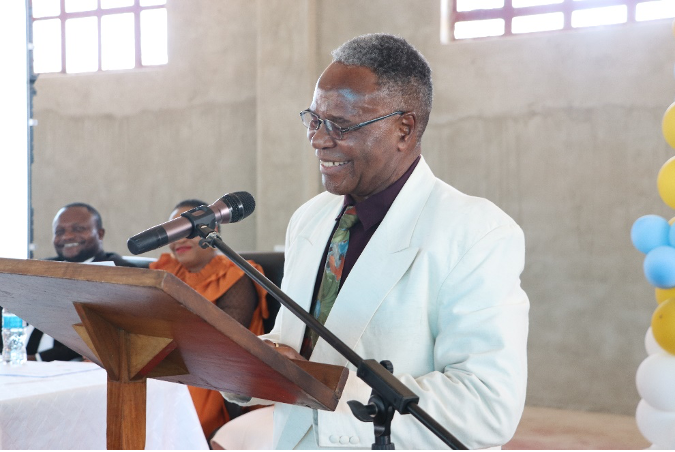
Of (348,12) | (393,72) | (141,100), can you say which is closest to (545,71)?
(348,12)

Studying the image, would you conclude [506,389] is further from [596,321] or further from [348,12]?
[348,12]

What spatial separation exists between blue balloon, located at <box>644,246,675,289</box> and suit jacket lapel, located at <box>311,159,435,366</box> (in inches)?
94.2

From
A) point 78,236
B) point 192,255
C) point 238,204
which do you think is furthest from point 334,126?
point 78,236

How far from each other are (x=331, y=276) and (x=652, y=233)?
2649mm

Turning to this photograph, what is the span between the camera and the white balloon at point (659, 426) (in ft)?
12.2

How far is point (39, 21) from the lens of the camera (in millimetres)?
8180

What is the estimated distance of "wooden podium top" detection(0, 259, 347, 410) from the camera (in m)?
0.98

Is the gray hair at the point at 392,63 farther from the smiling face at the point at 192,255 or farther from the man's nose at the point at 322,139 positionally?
the smiling face at the point at 192,255

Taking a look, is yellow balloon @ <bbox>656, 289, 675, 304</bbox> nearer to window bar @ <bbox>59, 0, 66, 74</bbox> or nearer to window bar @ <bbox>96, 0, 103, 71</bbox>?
window bar @ <bbox>96, 0, 103, 71</bbox>

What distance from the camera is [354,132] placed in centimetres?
165

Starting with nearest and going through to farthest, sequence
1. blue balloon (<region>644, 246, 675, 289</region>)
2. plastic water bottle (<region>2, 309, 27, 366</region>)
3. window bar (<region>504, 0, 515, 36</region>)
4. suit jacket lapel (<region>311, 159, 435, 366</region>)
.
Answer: suit jacket lapel (<region>311, 159, 435, 366</region>)
plastic water bottle (<region>2, 309, 27, 366</region>)
blue balloon (<region>644, 246, 675, 289</region>)
window bar (<region>504, 0, 515, 36</region>)

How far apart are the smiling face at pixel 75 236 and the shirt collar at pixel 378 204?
3401mm

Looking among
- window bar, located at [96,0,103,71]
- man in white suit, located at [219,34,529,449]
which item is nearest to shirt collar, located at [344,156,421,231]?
man in white suit, located at [219,34,529,449]

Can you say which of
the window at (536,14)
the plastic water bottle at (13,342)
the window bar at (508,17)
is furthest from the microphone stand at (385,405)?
the window bar at (508,17)
